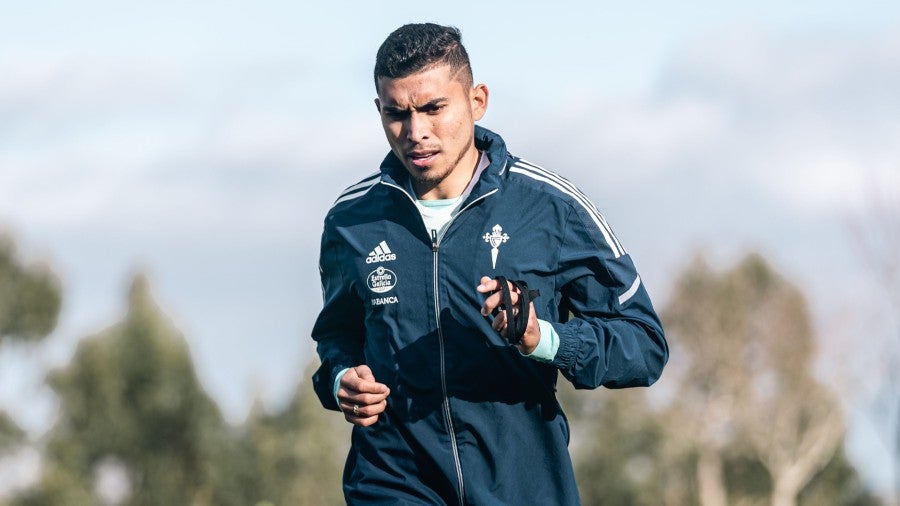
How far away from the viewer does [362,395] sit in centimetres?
573

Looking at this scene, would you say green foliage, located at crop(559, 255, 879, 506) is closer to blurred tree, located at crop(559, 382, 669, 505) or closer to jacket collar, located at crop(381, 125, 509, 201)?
blurred tree, located at crop(559, 382, 669, 505)

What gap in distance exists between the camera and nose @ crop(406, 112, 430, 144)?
589 centimetres

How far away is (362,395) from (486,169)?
0.97 metres

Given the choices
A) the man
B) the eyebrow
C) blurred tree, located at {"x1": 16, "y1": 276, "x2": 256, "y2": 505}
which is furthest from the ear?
blurred tree, located at {"x1": 16, "y1": 276, "x2": 256, "y2": 505}

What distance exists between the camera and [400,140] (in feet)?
19.6

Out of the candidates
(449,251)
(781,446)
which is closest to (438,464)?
(449,251)

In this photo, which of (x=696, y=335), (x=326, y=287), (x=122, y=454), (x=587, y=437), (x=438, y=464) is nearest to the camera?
(x=438, y=464)

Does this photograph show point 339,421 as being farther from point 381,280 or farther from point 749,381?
point 381,280

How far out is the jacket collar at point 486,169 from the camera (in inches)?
233

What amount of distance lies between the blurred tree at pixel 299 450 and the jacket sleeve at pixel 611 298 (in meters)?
30.0

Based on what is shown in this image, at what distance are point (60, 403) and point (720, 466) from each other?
97.1 ft

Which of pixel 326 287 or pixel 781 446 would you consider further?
pixel 781 446

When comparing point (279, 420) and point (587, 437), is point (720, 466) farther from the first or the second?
point (279, 420)

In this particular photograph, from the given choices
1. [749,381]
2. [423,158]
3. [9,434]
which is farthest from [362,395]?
[749,381]
